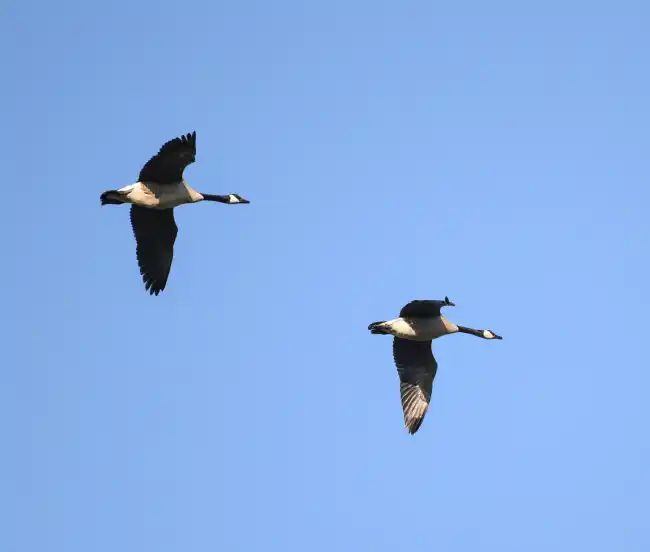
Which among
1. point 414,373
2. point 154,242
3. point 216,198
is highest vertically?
point 216,198

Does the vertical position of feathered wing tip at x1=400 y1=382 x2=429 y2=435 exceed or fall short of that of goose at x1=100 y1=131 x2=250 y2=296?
it falls short

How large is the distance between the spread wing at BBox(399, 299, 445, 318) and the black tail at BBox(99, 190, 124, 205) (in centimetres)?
693

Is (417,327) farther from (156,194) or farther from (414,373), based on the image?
(156,194)

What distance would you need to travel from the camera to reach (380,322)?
30.8 meters

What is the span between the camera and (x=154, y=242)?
31281 millimetres

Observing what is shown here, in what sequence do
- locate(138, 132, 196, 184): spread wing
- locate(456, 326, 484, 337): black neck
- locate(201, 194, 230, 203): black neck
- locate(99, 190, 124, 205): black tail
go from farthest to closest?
locate(456, 326, 484, 337): black neck → locate(201, 194, 230, 203): black neck → locate(99, 190, 124, 205): black tail → locate(138, 132, 196, 184): spread wing

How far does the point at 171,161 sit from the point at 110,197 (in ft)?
5.50

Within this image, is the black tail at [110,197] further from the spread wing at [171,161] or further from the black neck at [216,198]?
the black neck at [216,198]

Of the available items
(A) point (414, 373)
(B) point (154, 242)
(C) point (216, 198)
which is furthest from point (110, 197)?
(A) point (414, 373)

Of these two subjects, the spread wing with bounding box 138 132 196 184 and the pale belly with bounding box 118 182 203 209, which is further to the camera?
the pale belly with bounding box 118 182 203 209

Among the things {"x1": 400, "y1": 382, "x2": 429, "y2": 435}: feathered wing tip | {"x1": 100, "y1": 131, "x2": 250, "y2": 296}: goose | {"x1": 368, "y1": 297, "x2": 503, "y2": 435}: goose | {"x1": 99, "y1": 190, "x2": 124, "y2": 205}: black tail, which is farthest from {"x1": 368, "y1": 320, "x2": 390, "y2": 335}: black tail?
{"x1": 99, "y1": 190, "x2": 124, "y2": 205}: black tail

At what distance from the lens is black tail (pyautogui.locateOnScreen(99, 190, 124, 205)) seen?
29594 mm

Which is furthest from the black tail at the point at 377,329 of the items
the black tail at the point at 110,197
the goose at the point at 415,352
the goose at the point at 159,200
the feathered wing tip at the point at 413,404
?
the black tail at the point at 110,197

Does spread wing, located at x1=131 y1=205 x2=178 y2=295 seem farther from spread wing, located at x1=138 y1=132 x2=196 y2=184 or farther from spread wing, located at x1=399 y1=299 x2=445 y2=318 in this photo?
spread wing, located at x1=399 y1=299 x2=445 y2=318
